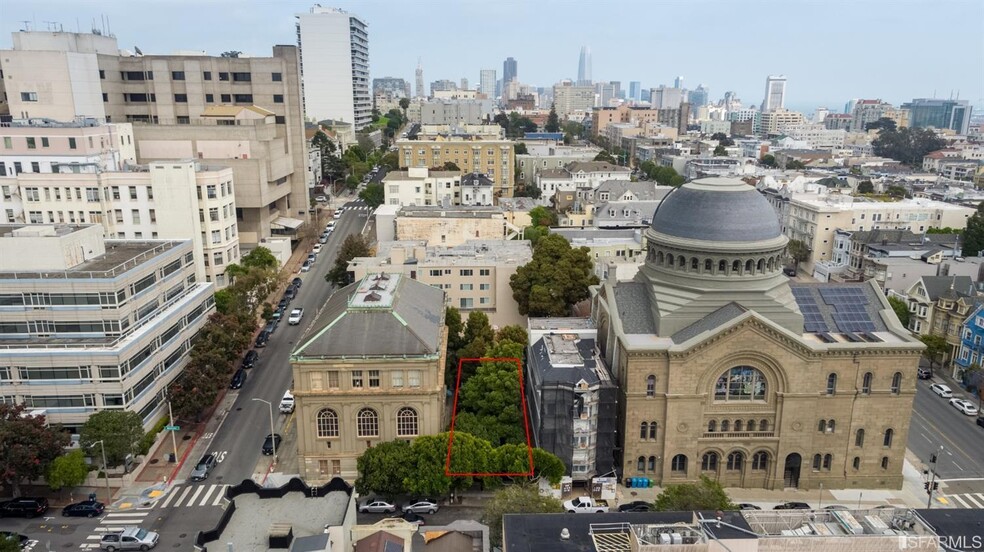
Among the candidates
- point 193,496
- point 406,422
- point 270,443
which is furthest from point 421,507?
point 193,496

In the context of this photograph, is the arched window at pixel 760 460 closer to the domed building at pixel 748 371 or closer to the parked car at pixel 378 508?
the domed building at pixel 748 371

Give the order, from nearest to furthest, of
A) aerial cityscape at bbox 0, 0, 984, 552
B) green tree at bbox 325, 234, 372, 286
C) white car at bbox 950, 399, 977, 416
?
1. aerial cityscape at bbox 0, 0, 984, 552
2. white car at bbox 950, 399, 977, 416
3. green tree at bbox 325, 234, 372, 286

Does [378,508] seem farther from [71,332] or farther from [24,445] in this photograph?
[71,332]

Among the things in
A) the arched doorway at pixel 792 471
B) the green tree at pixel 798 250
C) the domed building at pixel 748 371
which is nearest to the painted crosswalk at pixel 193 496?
the domed building at pixel 748 371

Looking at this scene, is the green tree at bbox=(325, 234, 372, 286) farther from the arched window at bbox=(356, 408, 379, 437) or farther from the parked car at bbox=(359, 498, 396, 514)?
the parked car at bbox=(359, 498, 396, 514)

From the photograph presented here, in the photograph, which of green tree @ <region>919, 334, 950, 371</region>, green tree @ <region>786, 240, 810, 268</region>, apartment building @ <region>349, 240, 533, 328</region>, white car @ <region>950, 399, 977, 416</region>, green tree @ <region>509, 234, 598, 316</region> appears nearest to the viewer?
white car @ <region>950, 399, 977, 416</region>

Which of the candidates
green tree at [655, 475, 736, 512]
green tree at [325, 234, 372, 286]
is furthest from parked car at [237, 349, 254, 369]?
green tree at [655, 475, 736, 512]
